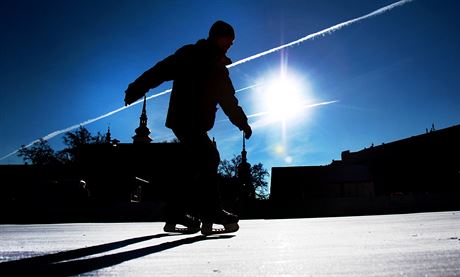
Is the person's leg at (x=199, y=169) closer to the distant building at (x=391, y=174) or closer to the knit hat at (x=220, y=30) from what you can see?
the knit hat at (x=220, y=30)

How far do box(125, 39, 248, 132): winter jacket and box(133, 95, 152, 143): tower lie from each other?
53.7m

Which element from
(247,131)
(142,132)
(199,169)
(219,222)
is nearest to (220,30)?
(247,131)

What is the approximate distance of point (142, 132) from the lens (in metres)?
57.2

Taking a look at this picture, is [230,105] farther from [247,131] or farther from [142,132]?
[142,132]

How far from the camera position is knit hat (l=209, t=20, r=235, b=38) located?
3.47m

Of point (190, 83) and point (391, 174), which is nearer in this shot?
point (190, 83)

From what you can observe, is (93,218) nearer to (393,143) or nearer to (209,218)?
(209,218)

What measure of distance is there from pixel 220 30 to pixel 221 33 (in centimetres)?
3

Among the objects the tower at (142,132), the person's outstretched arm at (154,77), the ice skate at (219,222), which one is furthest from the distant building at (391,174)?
the person's outstretched arm at (154,77)

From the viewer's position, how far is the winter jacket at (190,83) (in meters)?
3.37

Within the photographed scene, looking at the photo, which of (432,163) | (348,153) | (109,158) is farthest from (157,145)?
(432,163)

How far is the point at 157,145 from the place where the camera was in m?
51.7

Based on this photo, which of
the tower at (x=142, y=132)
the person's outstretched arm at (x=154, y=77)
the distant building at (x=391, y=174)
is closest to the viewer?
the person's outstretched arm at (x=154, y=77)

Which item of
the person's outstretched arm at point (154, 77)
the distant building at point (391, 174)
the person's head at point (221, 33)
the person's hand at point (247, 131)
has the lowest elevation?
the person's hand at point (247, 131)
